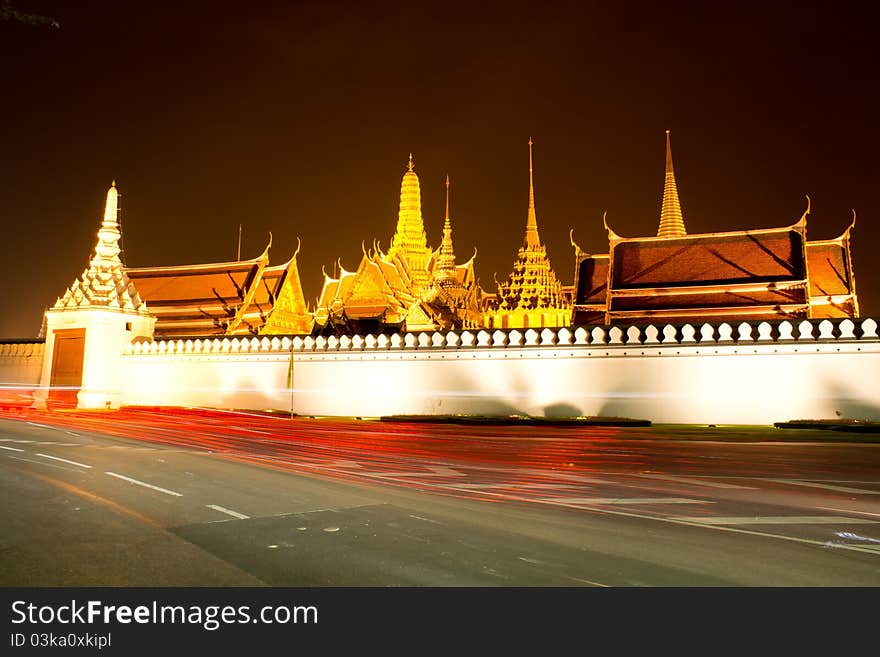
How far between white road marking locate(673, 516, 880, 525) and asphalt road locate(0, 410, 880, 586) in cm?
3

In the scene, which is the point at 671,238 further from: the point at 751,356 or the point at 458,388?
the point at 458,388

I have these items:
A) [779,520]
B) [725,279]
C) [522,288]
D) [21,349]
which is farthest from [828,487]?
[522,288]

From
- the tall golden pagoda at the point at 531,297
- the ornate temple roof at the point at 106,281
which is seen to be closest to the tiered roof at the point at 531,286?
the tall golden pagoda at the point at 531,297

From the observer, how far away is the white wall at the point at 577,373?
15.0 metres

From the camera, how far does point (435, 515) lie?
17.4 feet

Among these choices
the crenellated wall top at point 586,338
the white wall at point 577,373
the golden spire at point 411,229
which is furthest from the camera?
the golden spire at point 411,229

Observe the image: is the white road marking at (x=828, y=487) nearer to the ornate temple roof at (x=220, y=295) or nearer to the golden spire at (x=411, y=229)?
the ornate temple roof at (x=220, y=295)

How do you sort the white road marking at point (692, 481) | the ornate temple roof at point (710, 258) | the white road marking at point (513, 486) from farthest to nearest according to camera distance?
the ornate temple roof at point (710, 258) < the white road marking at point (692, 481) < the white road marking at point (513, 486)

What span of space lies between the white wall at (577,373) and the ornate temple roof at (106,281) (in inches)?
152

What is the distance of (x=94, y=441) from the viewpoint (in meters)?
11.1

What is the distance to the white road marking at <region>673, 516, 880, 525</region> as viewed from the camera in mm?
5094

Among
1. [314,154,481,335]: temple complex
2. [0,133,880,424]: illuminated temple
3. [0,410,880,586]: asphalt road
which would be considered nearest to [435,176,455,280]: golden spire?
[314,154,481,335]: temple complex

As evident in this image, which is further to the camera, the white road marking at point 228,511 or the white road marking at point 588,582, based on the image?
the white road marking at point 228,511

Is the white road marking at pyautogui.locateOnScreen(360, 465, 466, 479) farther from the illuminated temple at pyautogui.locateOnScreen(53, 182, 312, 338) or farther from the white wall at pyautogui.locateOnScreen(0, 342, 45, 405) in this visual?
the white wall at pyautogui.locateOnScreen(0, 342, 45, 405)
